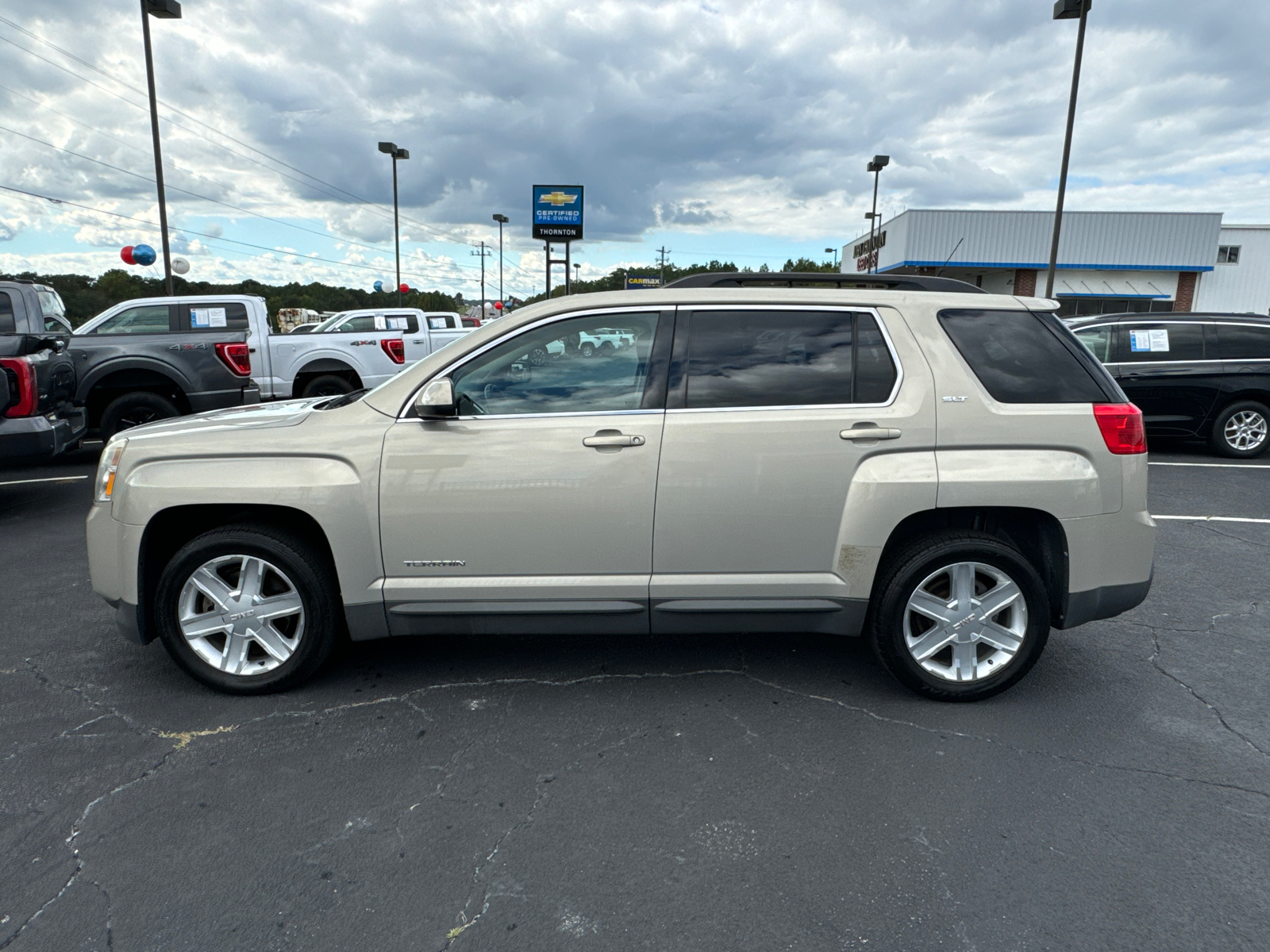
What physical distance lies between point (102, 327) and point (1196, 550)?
1215 centimetres

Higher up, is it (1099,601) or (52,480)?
(1099,601)

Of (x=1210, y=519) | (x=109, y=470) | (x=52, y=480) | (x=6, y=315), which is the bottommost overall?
(x=52, y=480)

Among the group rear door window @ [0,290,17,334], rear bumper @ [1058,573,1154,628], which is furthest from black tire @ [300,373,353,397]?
rear bumper @ [1058,573,1154,628]

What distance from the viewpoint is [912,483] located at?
3434 mm

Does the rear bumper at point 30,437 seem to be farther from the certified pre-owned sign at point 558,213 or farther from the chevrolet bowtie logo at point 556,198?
the chevrolet bowtie logo at point 556,198

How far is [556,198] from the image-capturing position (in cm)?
2897

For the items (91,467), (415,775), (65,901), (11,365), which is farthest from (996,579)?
(91,467)

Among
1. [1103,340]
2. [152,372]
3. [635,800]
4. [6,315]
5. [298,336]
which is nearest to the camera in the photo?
[635,800]

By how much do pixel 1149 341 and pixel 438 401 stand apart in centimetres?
1007

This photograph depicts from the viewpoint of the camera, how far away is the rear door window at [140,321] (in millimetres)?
10602

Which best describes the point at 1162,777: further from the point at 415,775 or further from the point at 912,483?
the point at 415,775

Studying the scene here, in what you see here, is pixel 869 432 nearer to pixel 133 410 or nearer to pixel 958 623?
pixel 958 623

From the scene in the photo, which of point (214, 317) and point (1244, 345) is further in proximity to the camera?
point (214, 317)

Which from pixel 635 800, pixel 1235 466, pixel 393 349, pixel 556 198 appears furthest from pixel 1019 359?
pixel 556 198
